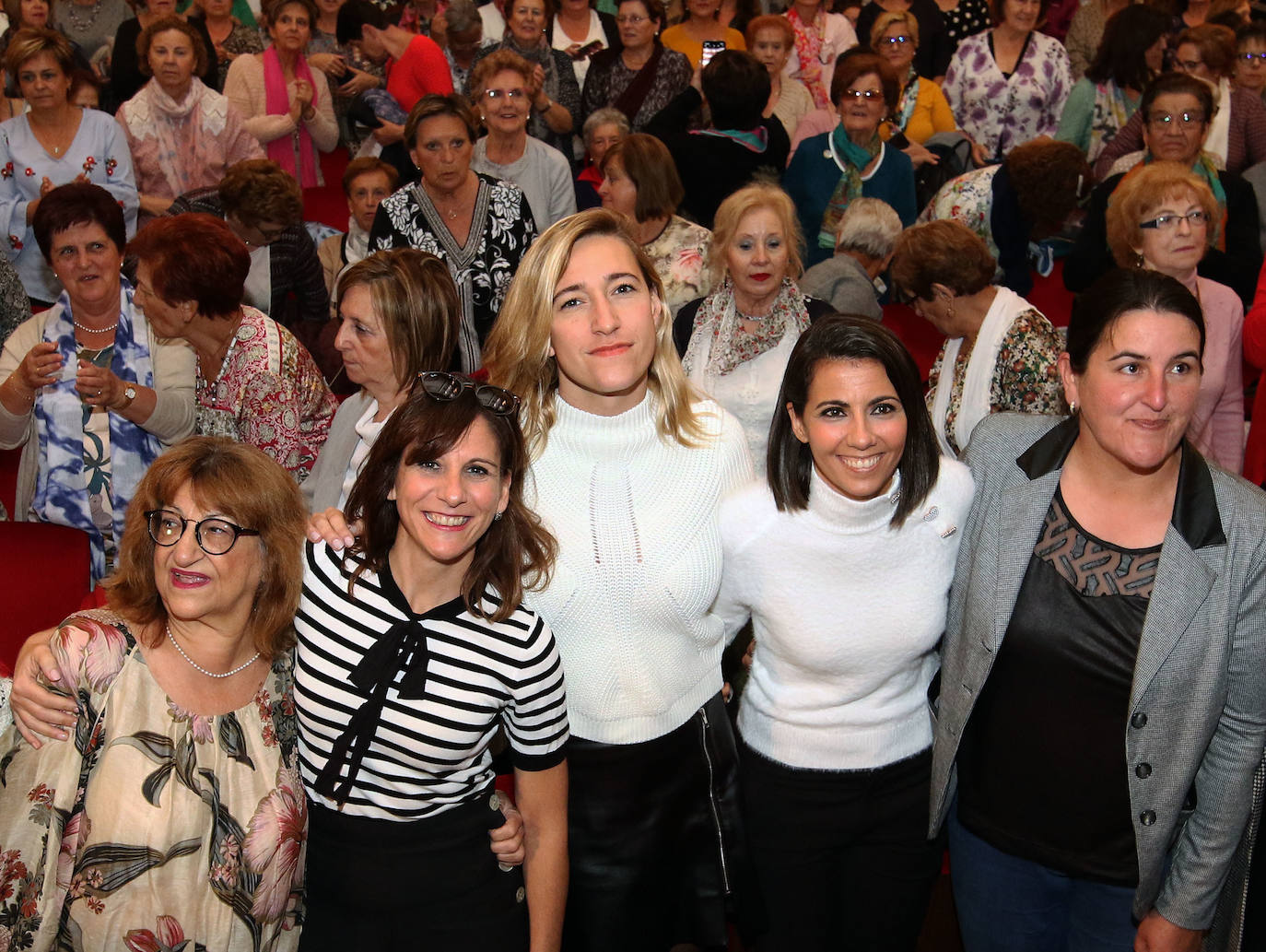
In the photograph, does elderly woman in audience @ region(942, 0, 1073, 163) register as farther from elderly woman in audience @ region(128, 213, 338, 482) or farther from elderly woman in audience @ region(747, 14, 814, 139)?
elderly woman in audience @ region(128, 213, 338, 482)

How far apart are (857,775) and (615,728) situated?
50 cm

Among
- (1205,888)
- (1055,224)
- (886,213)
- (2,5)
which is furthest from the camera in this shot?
(2,5)

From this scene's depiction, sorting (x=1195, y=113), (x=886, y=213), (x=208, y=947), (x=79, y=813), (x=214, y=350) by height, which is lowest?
(x=208, y=947)

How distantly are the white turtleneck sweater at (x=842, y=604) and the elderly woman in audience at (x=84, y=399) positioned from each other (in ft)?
6.76

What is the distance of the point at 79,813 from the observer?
211 cm

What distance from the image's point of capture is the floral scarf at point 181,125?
5855mm

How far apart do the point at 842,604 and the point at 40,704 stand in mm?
1461

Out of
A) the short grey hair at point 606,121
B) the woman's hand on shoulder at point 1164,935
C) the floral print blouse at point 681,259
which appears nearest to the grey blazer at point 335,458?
the floral print blouse at point 681,259

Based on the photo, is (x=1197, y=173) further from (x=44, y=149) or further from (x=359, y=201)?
(x=44, y=149)

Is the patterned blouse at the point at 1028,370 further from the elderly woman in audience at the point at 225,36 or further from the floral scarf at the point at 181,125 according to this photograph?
the elderly woman in audience at the point at 225,36

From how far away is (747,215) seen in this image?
4000 mm

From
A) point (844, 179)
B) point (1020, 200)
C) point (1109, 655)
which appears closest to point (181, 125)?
point (844, 179)

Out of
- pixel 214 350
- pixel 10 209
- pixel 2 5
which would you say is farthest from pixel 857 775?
pixel 2 5

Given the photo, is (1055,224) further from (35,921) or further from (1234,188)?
(35,921)
